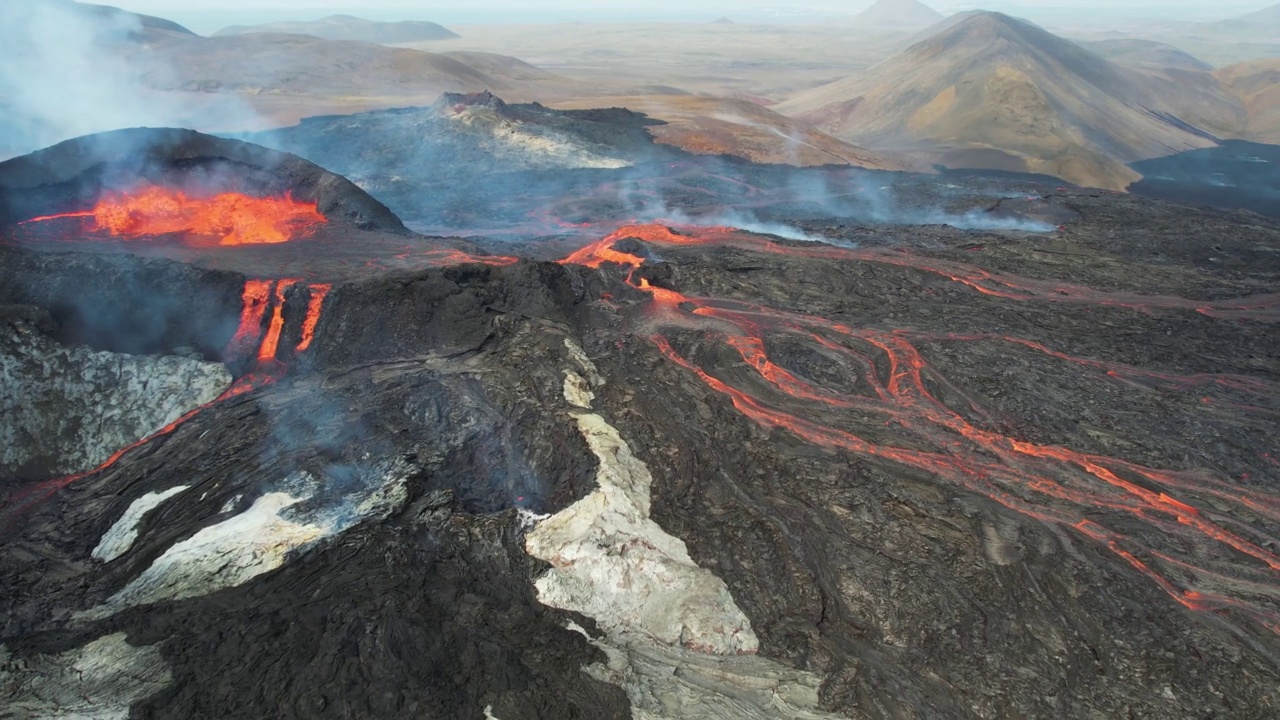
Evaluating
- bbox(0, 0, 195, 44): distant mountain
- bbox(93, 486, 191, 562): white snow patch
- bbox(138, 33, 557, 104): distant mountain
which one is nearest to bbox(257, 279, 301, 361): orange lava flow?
bbox(93, 486, 191, 562): white snow patch

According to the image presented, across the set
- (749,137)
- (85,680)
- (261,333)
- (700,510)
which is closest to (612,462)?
(700,510)

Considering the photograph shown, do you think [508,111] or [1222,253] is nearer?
A: [1222,253]

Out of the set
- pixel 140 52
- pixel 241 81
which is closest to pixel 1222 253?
pixel 241 81

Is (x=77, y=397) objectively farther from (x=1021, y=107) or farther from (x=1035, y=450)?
(x=1021, y=107)

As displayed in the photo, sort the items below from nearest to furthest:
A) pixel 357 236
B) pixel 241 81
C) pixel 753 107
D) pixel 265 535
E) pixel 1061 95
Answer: pixel 265 535, pixel 357 236, pixel 753 107, pixel 1061 95, pixel 241 81

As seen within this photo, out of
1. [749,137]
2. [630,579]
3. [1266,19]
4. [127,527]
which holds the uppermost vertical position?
[1266,19]

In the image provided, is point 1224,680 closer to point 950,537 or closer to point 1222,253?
point 950,537

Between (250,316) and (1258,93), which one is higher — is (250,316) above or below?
below
